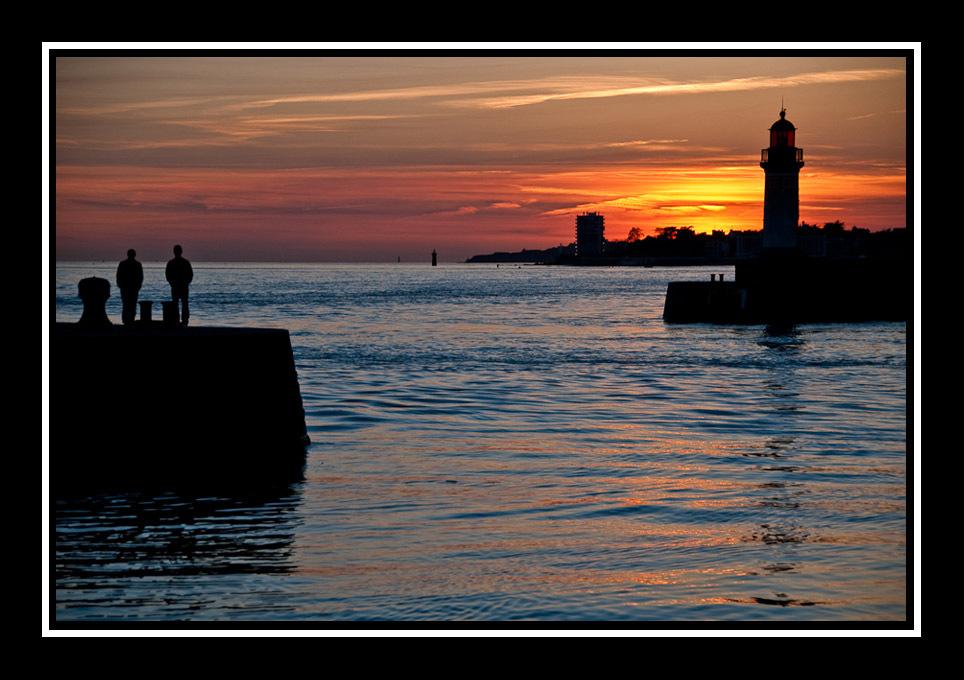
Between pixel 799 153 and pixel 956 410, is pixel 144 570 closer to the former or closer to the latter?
pixel 956 410

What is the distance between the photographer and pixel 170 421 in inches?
568

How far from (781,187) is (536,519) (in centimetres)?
4724

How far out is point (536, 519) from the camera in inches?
492

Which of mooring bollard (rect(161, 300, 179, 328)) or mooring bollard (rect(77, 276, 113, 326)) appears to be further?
mooring bollard (rect(161, 300, 179, 328))

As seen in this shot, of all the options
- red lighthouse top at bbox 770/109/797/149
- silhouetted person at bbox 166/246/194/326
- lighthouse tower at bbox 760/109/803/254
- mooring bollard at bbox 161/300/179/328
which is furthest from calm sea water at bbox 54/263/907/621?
red lighthouse top at bbox 770/109/797/149

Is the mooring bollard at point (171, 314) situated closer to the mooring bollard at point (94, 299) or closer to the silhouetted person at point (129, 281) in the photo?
the mooring bollard at point (94, 299)

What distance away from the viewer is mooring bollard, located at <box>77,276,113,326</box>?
16.2m

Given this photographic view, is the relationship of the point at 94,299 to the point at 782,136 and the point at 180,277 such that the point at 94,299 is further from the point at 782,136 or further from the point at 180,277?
the point at 782,136

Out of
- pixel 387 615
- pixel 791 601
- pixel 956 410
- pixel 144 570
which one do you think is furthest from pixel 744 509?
pixel 956 410

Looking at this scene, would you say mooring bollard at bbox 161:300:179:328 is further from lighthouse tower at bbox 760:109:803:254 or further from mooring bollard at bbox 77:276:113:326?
lighthouse tower at bbox 760:109:803:254

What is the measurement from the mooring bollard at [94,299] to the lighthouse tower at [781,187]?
45335 millimetres

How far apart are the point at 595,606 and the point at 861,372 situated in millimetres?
28284

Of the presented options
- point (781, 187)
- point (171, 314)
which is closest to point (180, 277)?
point (171, 314)

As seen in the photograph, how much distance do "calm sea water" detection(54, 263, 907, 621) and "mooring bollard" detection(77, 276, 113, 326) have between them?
3.70 m
